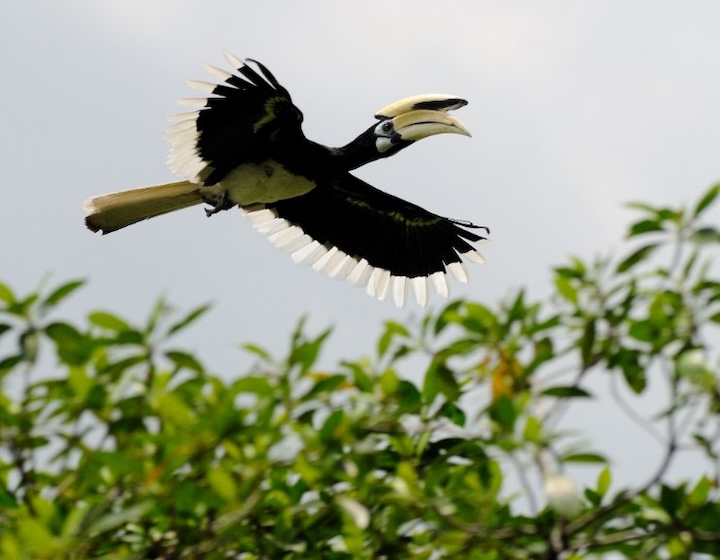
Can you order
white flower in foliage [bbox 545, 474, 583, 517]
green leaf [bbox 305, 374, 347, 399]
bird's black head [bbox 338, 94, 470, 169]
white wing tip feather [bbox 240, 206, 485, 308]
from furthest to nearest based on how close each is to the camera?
1. white wing tip feather [bbox 240, 206, 485, 308]
2. bird's black head [bbox 338, 94, 470, 169]
3. green leaf [bbox 305, 374, 347, 399]
4. white flower in foliage [bbox 545, 474, 583, 517]

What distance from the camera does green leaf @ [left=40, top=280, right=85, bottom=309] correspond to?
9.04 ft

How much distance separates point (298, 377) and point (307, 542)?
1.71ft

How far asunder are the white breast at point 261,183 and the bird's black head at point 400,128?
0.51 m

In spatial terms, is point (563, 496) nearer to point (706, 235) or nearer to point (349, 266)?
point (706, 235)

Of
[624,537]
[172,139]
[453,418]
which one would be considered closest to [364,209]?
[172,139]

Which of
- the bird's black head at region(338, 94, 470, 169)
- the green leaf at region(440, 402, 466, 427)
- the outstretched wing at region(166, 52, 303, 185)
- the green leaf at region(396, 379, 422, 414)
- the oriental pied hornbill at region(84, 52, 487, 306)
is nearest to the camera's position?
the green leaf at region(396, 379, 422, 414)

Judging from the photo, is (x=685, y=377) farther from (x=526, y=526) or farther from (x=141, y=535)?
(x=141, y=535)

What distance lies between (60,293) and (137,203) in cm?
530

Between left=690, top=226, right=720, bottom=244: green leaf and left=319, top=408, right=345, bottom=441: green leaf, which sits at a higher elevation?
left=690, top=226, right=720, bottom=244: green leaf

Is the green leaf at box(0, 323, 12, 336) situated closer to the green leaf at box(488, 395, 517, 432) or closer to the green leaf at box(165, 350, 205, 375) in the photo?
the green leaf at box(165, 350, 205, 375)

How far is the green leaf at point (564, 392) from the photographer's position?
Answer: 2803 mm

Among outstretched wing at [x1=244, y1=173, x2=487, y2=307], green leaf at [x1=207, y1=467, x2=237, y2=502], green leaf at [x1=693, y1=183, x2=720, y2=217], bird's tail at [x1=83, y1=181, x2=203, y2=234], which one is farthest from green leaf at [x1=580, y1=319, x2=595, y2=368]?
outstretched wing at [x1=244, y1=173, x2=487, y2=307]

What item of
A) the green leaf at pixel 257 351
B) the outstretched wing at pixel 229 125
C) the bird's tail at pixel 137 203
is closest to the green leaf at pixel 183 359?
the green leaf at pixel 257 351

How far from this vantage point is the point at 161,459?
9.11 feet
